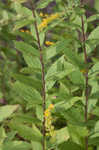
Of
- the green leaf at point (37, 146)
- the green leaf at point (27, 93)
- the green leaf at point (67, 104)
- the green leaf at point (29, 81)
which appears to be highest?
the green leaf at point (29, 81)

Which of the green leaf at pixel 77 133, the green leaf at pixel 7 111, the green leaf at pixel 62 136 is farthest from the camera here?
the green leaf at pixel 7 111

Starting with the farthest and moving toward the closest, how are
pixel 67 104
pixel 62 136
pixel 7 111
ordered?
pixel 7 111
pixel 62 136
pixel 67 104

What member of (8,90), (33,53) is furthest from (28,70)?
(8,90)

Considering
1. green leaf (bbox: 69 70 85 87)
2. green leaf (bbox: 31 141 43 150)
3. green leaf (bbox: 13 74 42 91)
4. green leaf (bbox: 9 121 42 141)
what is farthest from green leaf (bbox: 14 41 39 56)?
green leaf (bbox: 31 141 43 150)

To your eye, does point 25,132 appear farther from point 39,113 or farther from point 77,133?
point 77,133

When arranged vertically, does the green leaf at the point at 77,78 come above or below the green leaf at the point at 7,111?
above

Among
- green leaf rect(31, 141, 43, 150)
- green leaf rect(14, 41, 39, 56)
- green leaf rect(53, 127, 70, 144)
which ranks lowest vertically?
green leaf rect(31, 141, 43, 150)

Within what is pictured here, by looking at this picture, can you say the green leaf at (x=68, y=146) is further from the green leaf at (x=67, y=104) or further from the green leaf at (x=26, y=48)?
the green leaf at (x=26, y=48)

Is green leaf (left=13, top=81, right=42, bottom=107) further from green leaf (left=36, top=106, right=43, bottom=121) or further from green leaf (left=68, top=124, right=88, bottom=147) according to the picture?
green leaf (left=68, top=124, right=88, bottom=147)

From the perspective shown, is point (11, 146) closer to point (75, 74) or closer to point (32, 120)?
point (32, 120)

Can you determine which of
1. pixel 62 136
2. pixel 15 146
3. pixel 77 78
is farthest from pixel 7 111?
pixel 77 78

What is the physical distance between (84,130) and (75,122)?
10cm

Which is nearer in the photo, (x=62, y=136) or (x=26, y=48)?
(x=26, y=48)

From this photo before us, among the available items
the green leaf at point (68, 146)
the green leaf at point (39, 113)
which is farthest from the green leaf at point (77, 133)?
the green leaf at point (39, 113)
